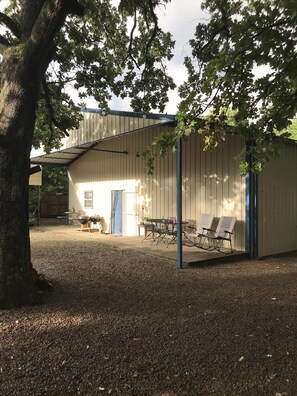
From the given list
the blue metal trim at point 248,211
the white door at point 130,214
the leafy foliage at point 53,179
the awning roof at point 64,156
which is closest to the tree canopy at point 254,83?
the blue metal trim at point 248,211

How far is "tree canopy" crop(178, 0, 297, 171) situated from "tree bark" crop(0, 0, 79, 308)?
7.16 ft

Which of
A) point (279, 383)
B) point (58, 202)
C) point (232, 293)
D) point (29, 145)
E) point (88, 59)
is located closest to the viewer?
point (279, 383)

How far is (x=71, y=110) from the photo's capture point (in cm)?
1207

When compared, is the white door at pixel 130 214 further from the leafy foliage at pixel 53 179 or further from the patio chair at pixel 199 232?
the leafy foliage at pixel 53 179

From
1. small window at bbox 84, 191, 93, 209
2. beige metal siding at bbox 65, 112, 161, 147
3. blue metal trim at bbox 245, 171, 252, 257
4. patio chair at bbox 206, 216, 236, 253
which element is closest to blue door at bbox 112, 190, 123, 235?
small window at bbox 84, 191, 93, 209

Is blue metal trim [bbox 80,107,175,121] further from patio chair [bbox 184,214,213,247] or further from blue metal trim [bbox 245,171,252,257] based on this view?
patio chair [bbox 184,214,213,247]

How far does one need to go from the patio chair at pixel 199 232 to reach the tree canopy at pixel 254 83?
14.5 feet

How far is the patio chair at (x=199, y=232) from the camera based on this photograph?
9906 mm

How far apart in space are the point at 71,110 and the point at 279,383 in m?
10.9

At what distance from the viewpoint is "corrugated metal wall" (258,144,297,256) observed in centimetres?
922

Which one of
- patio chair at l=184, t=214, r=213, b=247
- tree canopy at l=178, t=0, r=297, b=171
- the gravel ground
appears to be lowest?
the gravel ground

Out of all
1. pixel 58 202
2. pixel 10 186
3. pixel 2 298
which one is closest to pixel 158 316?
pixel 2 298

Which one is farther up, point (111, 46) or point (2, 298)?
point (111, 46)

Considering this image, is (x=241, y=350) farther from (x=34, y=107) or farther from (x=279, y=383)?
(x=34, y=107)
